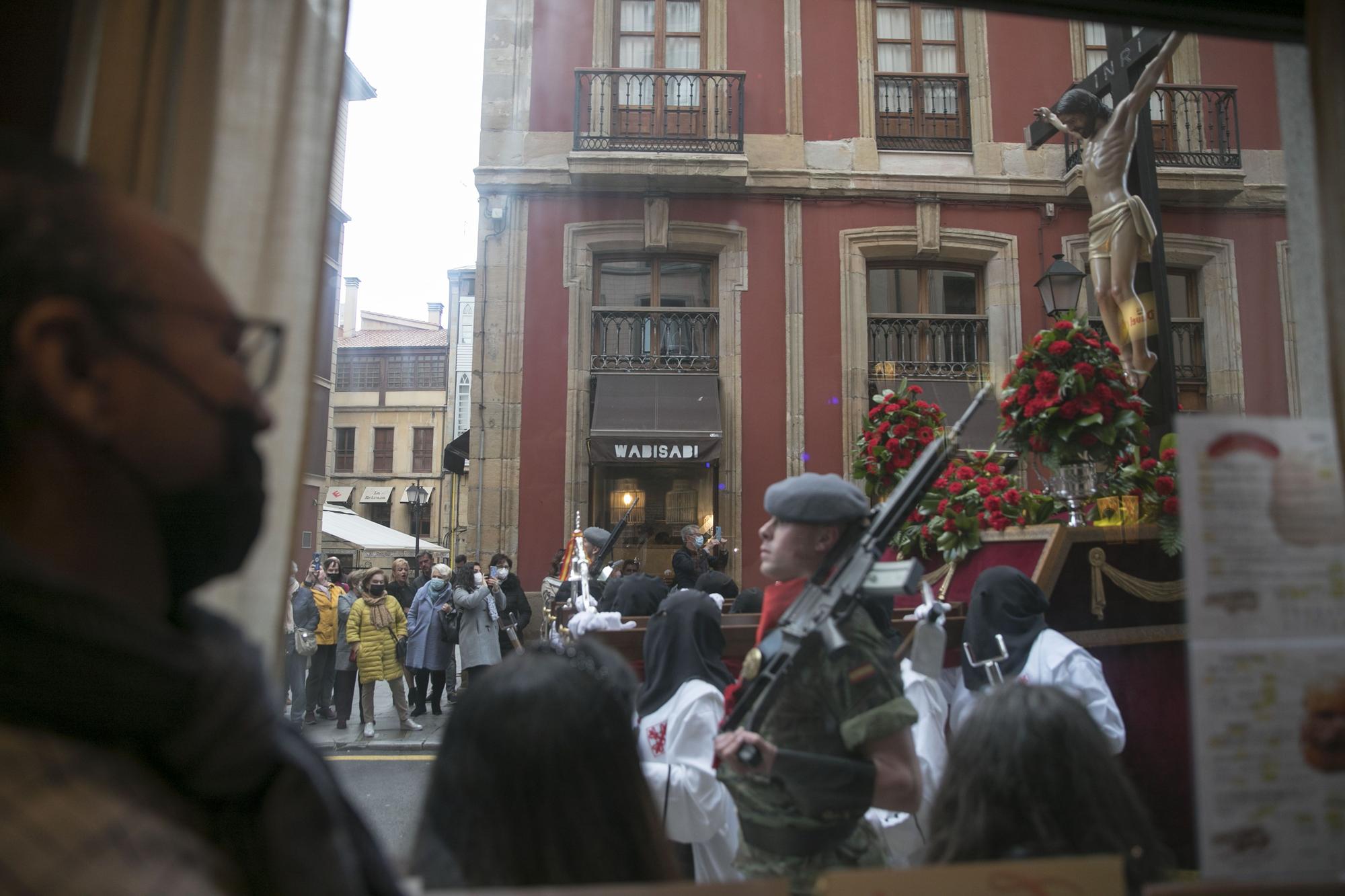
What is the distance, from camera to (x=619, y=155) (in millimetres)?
12156

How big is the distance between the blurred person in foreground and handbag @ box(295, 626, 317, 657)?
8.57 meters

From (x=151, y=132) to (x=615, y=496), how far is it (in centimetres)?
1119

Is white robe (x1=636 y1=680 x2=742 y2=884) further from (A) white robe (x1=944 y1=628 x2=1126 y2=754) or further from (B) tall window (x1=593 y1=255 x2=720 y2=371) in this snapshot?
(B) tall window (x1=593 y1=255 x2=720 y2=371)

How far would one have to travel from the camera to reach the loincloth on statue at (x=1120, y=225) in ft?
17.7

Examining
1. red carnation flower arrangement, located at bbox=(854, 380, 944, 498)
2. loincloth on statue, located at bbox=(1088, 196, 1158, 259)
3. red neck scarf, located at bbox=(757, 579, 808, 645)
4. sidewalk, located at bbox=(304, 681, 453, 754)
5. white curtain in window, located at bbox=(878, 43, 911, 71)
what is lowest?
sidewalk, located at bbox=(304, 681, 453, 754)

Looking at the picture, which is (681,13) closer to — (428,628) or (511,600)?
(511,600)

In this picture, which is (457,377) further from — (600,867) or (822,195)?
(600,867)

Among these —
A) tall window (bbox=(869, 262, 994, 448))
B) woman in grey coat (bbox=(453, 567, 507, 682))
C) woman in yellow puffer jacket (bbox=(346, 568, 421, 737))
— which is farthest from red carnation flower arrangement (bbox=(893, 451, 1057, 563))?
tall window (bbox=(869, 262, 994, 448))

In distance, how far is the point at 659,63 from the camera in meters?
12.9

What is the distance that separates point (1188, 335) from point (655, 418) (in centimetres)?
775

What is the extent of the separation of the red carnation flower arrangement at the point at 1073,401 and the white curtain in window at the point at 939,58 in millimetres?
9829

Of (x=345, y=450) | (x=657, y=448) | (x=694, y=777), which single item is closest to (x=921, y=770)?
(x=694, y=777)

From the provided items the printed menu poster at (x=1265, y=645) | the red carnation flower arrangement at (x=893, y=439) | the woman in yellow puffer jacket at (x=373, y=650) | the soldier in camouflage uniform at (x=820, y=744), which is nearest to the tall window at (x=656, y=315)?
the woman in yellow puffer jacket at (x=373, y=650)

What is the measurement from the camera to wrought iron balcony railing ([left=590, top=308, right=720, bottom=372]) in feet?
41.2
